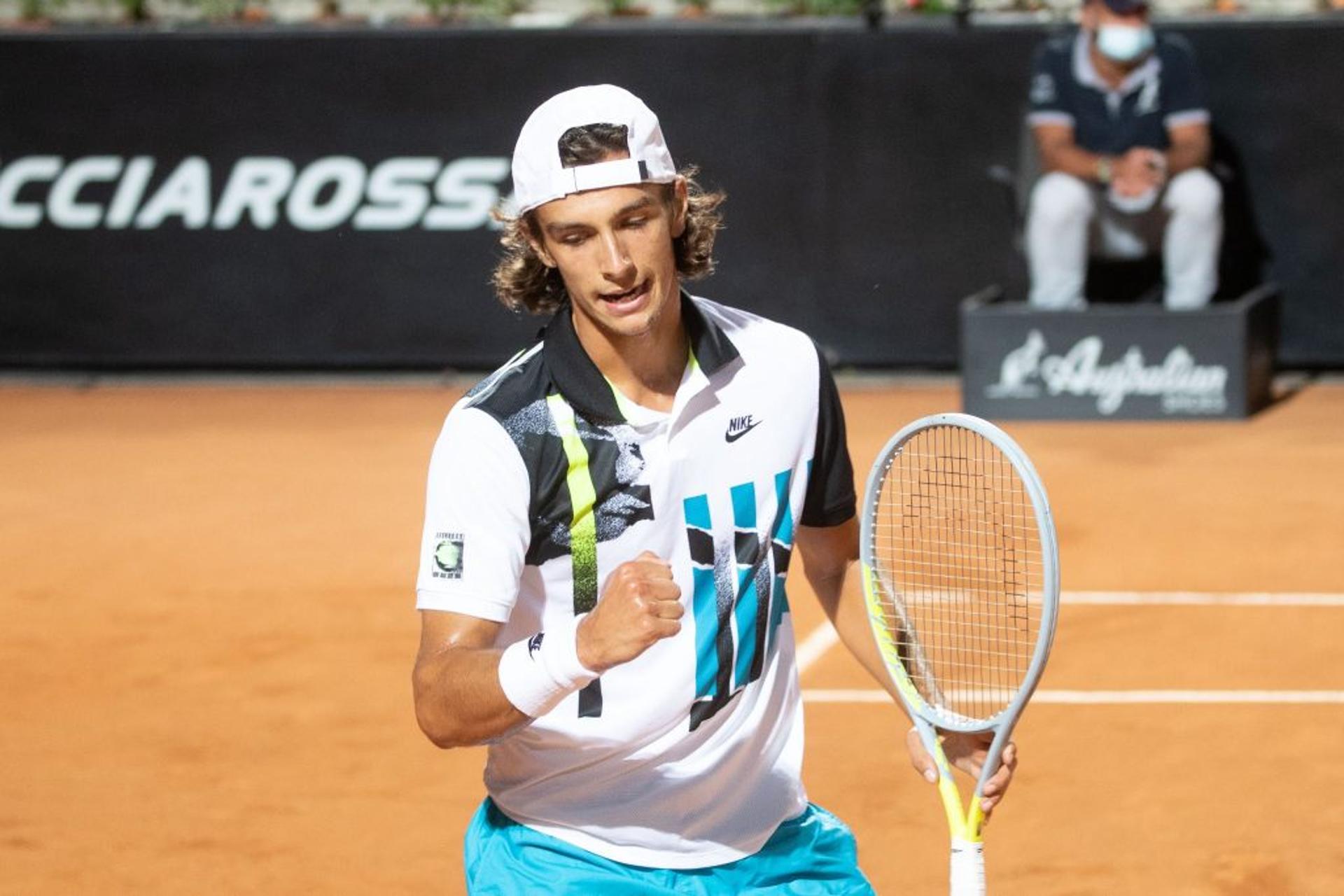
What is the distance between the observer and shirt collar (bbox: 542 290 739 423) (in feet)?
9.95

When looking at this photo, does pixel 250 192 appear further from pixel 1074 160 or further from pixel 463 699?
pixel 463 699

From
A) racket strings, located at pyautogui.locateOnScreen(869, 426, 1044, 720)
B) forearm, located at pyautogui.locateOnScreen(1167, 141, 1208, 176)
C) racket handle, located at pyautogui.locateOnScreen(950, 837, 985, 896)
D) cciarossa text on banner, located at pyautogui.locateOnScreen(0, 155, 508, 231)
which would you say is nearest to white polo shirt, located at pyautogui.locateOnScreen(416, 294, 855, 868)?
racket strings, located at pyautogui.locateOnScreen(869, 426, 1044, 720)

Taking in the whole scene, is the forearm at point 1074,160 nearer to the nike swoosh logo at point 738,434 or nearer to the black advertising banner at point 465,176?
the black advertising banner at point 465,176

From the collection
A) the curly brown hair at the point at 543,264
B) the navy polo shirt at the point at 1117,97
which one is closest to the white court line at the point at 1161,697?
the curly brown hair at the point at 543,264

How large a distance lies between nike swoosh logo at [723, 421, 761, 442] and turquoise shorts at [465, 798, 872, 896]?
1.93ft

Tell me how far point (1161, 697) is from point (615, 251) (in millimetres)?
3204

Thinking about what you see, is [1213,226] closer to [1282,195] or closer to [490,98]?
[1282,195]

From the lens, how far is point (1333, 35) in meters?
9.88

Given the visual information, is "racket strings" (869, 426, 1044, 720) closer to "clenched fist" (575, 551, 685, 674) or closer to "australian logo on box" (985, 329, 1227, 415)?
"clenched fist" (575, 551, 685, 674)

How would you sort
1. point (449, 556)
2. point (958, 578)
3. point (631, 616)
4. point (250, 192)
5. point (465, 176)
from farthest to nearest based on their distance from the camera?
point (250, 192)
point (465, 176)
point (958, 578)
point (449, 556)
point (631, 616)

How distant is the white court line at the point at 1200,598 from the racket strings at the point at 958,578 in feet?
0.59

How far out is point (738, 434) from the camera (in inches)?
123

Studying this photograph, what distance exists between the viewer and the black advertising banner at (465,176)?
10195mm

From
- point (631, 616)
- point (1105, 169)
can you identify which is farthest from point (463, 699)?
point (1105, 169)
